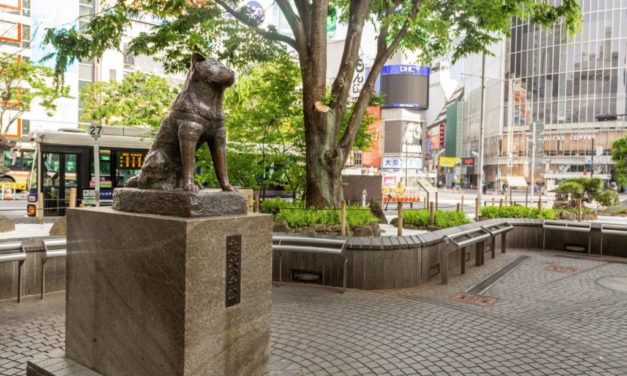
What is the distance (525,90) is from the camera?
84250 mm

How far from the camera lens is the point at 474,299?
26.6 feet

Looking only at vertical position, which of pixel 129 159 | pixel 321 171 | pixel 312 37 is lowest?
pixel 321 171

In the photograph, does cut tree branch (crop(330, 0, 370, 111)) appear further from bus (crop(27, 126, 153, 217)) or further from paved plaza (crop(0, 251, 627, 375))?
bus (crop(27, 126, 153, 217))

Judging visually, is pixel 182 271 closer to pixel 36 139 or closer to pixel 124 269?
→ pixel 124 269

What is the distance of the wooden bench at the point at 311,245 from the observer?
8.27 meters

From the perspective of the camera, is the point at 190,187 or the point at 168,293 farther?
the point at 190,187

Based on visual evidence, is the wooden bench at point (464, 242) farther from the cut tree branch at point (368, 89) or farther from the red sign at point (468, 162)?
the red sign at point (468, 162)

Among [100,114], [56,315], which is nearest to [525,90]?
[100,114]

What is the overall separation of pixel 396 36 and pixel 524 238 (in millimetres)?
7040

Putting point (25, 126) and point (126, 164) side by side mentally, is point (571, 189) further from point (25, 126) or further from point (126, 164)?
point (25, 126)

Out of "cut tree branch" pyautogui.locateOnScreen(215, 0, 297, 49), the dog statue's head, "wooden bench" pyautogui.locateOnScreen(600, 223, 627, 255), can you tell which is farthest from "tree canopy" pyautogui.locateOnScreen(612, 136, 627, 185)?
the dog statue's head

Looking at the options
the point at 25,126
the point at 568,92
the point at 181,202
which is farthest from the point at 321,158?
the point at 568,92

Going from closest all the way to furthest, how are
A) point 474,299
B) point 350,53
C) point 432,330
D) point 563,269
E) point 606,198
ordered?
point 432,330
point 474,299
point 563,269
point 350,53
point 606,198

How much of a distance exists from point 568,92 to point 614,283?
79877mm
